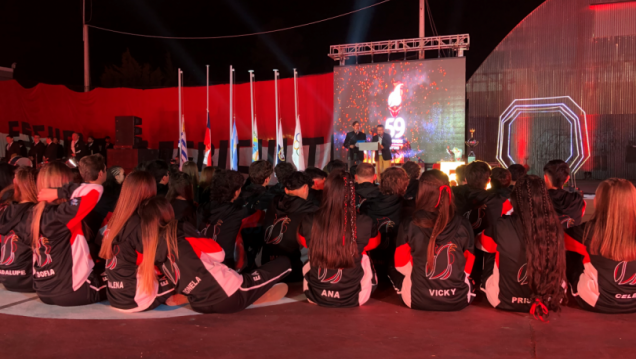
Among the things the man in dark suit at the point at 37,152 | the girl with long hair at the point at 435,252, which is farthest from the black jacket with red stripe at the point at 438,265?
the man in dark suit at the point at 37,152

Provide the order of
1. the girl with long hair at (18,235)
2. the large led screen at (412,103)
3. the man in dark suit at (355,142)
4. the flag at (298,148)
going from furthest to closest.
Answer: the flag at (298,148) < the large led screen at (412,103) < the man in dark suit at (355,142) < the girl with long hair at (18,235)

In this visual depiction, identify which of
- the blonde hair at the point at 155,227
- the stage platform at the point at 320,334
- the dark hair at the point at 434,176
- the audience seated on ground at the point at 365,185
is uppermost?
the dark hair at the point at 434,176

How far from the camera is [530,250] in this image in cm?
327

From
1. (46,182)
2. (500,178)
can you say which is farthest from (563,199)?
(46,182)

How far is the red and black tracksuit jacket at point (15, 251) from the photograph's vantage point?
3787 millimetres

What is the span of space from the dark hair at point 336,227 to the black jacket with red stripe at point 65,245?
1596mm

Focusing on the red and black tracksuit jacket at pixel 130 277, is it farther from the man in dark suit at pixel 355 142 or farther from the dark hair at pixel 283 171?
the man in dark suit at pixel 355 142

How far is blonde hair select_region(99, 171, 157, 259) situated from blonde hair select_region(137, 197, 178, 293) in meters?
0.18

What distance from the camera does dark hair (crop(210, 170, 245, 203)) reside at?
4125mm

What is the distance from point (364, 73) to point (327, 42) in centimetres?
1733

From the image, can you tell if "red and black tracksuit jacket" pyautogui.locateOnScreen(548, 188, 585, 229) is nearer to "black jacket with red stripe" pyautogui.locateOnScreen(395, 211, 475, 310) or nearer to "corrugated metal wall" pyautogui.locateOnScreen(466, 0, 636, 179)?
"black jacket with red stripe" pyautogui.locateOnScreen(395, 211, 475, 310)

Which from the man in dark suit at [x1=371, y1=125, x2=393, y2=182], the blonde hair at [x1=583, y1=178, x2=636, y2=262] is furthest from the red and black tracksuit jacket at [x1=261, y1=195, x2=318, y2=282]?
the man in dark suit at [x1=371, y1=125, x2=393, y2=182]

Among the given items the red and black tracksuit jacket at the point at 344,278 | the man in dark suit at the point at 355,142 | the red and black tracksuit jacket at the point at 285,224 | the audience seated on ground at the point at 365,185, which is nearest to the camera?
→ the red and black tracksuit jacket at the point at 344,278

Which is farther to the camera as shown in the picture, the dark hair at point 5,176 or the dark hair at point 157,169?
the dark hair at point 157,169
